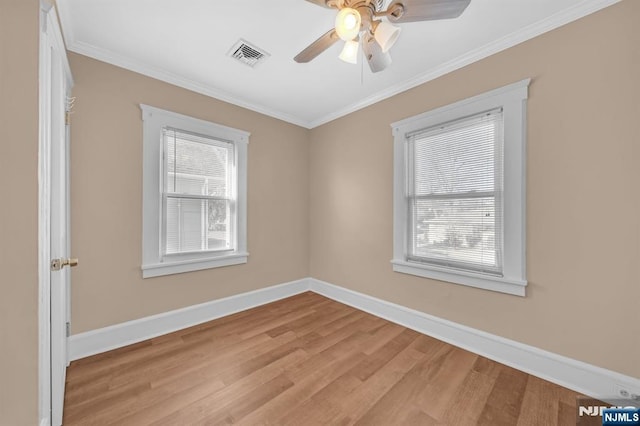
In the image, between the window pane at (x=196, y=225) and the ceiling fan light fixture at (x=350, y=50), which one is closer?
the ceiling fan light fixture at (x=350, y=50)

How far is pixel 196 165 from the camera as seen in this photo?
9.05 ft

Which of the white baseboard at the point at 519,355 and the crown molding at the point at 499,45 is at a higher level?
the crown molding at the point at 499,45

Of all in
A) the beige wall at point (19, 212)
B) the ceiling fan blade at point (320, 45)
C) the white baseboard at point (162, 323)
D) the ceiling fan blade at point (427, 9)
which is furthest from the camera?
the white baseboard at point (162, 323)

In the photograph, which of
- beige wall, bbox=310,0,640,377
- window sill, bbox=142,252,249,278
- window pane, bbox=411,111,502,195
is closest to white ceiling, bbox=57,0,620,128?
beige wall, bbox=310,0,640,377

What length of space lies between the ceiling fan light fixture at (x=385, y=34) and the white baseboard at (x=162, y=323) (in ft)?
9.70

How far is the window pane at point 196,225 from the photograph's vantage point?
8.49 feet

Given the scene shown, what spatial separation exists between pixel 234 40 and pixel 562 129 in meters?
2.66

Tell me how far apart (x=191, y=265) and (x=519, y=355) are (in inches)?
124

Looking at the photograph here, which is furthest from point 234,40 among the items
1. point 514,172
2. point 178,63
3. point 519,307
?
point 519,307

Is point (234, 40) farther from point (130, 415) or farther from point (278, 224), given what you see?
point (130, 415)

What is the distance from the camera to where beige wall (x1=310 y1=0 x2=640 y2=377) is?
5.07 ft

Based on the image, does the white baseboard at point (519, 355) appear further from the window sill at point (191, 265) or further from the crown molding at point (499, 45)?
the crown molding at point (499, 45)

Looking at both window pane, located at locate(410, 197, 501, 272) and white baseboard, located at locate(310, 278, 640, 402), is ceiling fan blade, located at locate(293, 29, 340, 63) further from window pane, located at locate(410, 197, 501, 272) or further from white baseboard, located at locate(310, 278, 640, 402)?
white baseboard, located at locate(310, 278, 640, 402)

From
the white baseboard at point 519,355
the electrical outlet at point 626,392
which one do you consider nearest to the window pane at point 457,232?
the white baseboard at point 519,355
